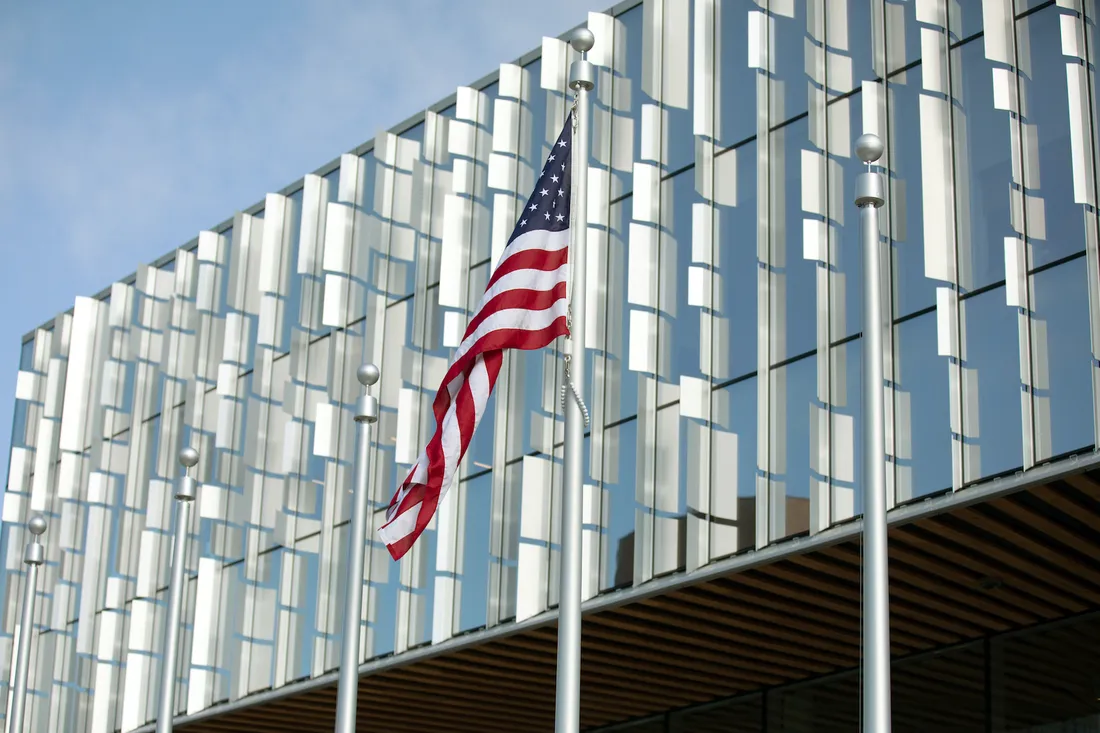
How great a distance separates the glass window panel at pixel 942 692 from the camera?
24391 millimetres

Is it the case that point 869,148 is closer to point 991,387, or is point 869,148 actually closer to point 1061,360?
point 1061,360

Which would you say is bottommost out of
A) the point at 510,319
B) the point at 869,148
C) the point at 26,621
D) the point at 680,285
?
the point at 26,621

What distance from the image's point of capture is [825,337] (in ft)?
71.5

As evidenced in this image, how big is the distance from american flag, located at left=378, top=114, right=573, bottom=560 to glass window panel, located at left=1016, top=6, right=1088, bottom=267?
21.5ft

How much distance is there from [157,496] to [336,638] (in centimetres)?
634

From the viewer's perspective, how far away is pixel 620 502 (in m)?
24.4

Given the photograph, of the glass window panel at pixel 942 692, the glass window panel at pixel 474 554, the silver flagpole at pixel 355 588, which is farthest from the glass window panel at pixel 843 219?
the glass window panel at pixel 474 554

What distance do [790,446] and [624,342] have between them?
381 centimetres

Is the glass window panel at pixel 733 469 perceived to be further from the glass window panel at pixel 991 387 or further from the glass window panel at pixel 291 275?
the glass window panel at pixel 291 275

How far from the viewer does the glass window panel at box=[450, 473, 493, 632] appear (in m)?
26.4

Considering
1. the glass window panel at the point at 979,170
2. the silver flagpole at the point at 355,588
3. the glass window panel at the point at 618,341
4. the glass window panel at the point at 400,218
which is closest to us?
the silver flagpole at the point at 355,588

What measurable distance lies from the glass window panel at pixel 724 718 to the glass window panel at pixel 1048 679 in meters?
4.70

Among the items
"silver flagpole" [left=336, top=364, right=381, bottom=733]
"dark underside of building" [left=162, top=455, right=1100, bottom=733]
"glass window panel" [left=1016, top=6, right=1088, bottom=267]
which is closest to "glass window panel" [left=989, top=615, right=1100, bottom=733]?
"dark underside of building" [left=162, top=455, right=1100, bottom=733]

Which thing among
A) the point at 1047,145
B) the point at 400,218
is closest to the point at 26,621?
the point at 400,218
